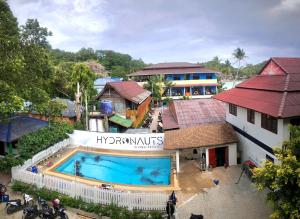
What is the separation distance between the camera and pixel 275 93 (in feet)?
48.5

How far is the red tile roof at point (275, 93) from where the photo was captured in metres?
12.9

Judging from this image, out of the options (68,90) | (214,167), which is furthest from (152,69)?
(214,167)

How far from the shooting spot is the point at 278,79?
1583cm

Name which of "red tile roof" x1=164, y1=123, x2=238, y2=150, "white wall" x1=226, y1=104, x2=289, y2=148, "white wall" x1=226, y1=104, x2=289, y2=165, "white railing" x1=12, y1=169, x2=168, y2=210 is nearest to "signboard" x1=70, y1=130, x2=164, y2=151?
"red tile roof" x1=164, y1=123, x2=238, y2=150

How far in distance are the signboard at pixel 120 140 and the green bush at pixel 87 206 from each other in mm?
9336

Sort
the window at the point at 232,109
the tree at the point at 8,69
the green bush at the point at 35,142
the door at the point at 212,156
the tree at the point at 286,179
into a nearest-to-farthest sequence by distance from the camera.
→ the tree at the point at 286,179 → the tree at the point at 8,69 → the green bush at the point at 35,142 → the door at the point at 212,156 → the window at the point at 232,109

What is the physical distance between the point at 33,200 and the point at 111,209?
4930 mm

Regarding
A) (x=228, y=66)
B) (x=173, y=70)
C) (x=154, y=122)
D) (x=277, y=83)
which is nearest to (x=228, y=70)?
(x=228, y=66)

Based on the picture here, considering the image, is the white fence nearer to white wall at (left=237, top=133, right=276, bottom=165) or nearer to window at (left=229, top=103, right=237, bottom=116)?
white wall at (left=237, top=133, right=276, bottom=165)

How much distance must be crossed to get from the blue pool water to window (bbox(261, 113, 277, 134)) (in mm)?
8099

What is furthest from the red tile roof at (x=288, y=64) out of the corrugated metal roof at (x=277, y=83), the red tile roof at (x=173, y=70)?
the red tile roof at (x=173, y=70)

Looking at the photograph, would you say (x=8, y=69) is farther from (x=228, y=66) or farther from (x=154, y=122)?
(x=228, y=66)

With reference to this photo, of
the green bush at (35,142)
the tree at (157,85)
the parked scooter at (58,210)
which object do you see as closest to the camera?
the parked scooter at (58,210)

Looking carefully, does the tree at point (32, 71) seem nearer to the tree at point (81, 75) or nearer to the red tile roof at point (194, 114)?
the tree at point (81, 75)
